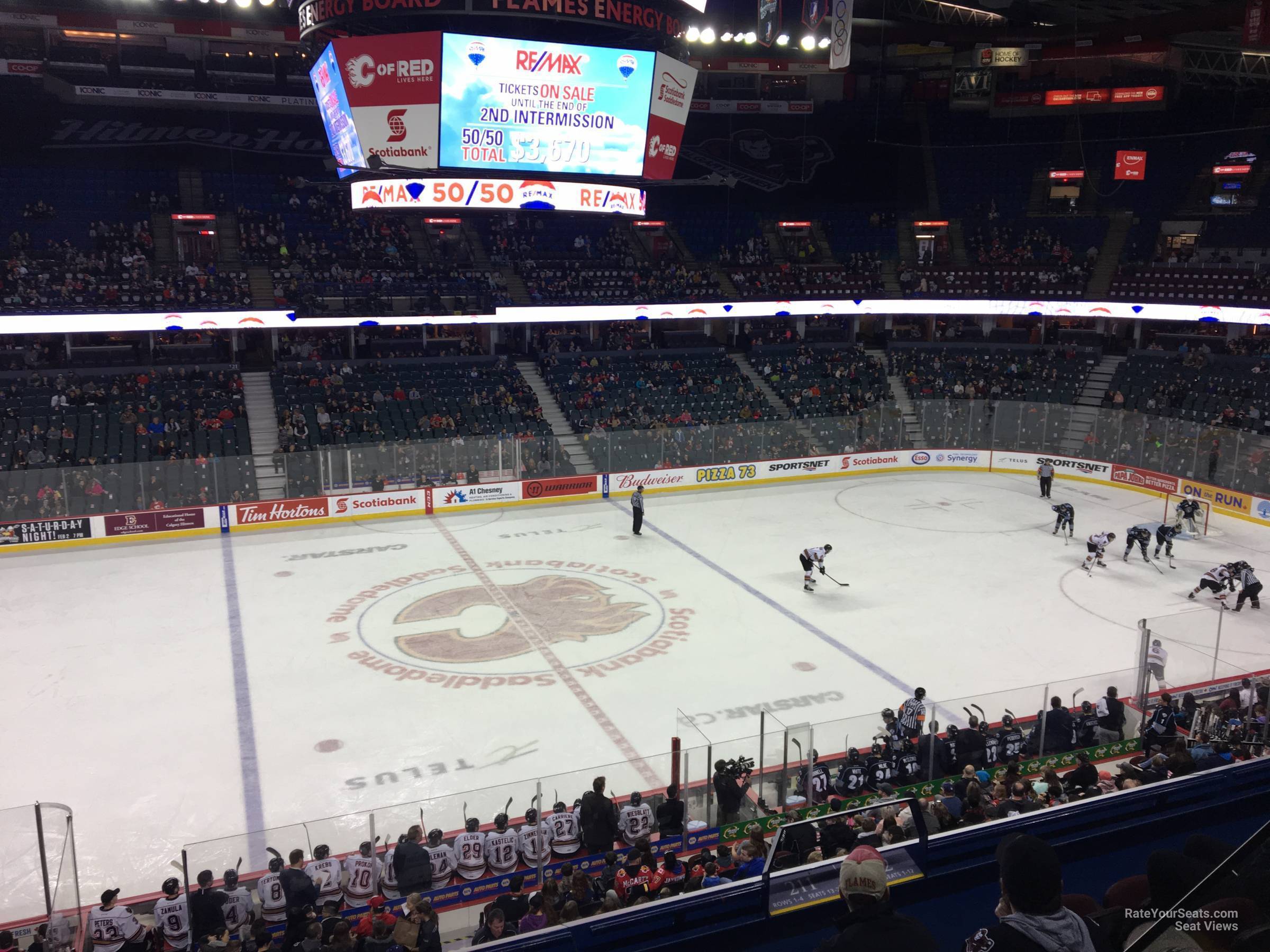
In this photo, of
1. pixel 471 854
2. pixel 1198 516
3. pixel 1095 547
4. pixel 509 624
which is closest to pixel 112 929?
Answer: pixel 471 854

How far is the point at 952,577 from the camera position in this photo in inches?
816

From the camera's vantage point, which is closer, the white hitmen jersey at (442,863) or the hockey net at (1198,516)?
the white hitmen jersey at (442,863)

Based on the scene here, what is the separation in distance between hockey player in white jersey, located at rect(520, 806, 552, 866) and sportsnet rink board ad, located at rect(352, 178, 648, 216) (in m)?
15.3

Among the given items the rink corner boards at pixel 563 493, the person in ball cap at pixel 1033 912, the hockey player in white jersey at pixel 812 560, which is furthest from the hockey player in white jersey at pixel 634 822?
the rink corner boards at pixel 563 493

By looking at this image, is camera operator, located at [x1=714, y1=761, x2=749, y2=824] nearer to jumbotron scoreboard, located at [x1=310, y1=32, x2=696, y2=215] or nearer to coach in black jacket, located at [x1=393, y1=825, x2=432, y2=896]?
coach in black jacket, located at [x1=393, y1=825, x2=432, y2=896]

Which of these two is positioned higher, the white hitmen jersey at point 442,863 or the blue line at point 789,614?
the white hitmen jersey at point 442,863

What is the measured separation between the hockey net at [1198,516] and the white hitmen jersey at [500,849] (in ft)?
66.8

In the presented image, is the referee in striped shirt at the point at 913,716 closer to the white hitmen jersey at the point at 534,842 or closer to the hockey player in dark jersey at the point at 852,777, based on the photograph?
the hockey player in dark jersey at the point at 852,777

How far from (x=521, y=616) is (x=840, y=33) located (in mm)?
15695

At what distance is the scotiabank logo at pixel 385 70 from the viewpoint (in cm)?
1984

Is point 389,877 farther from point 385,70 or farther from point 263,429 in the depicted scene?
point 263,429

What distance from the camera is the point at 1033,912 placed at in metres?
3.08

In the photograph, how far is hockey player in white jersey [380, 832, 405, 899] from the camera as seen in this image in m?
8.87

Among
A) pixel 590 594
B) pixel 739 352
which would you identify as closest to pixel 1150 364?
pixel 739 352
